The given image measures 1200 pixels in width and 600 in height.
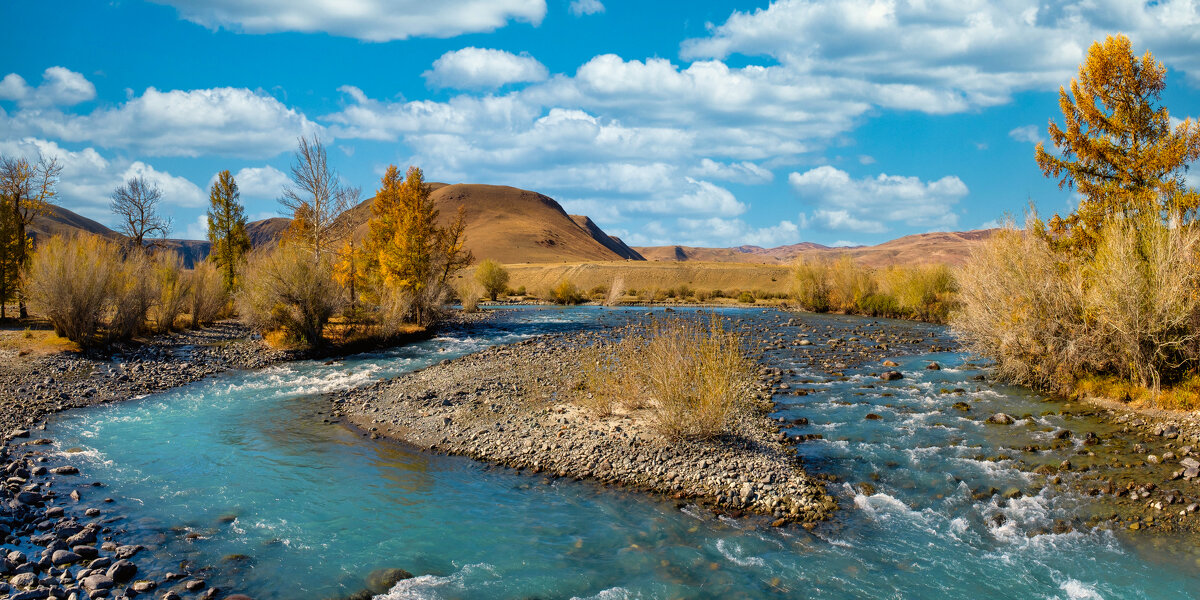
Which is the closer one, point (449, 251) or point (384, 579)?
point (384, 579)

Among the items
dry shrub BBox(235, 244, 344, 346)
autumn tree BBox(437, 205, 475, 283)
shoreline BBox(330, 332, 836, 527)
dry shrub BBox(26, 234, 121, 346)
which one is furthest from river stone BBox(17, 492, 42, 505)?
autumn tree BBox(437, 205, 475, 283)

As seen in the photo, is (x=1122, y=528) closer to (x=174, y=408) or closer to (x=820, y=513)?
(x=820, y=513)

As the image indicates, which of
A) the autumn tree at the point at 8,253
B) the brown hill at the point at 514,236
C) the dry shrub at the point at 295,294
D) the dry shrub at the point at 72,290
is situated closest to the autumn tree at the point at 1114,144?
the dry shrub at the point at 295,294

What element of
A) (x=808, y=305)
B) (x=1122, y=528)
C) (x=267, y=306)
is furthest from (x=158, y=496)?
(x=808, y=305)

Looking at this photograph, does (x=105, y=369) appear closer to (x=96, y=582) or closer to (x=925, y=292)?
(x=96, y=582)

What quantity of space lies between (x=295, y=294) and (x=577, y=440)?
645 inches

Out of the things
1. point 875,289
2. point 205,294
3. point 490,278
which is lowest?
point 875,289

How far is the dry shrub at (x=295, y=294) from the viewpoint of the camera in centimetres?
2336

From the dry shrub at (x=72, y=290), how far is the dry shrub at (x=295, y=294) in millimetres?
4571

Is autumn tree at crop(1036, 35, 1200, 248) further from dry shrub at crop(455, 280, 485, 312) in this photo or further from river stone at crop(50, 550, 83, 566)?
dry shrub at crop(455, 280, 485, 312)

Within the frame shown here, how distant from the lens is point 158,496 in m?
9.45

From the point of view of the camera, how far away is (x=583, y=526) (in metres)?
8.45

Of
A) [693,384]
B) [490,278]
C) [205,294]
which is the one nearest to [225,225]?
[205,294]

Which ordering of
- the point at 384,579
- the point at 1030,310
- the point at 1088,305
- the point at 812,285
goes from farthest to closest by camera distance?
the point at 812,285 < the point at 1030,310 < the point at 1088,305 < the point at 384,579
